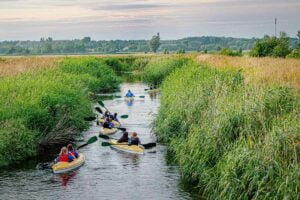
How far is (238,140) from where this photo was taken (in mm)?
13008

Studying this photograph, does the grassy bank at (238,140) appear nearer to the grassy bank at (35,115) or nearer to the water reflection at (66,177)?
the water reflection at (66,177)

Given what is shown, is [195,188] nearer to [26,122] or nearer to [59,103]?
[26,122]

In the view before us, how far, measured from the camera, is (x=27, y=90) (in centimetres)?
2161

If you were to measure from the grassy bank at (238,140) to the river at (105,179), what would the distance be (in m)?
0.64

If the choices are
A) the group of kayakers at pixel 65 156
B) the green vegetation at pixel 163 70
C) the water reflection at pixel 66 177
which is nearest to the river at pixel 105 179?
the water reflection at pixel 66 177

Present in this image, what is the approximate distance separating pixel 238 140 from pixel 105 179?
15.9 feet

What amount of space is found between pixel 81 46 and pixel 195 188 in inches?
6101

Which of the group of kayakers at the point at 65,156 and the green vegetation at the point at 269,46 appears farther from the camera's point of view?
the green vegetation at the point at 269,46

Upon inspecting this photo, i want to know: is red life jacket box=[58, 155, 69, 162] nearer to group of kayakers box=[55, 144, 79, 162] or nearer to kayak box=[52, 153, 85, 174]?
group of kayakers box=[55, 144, 79, 162]

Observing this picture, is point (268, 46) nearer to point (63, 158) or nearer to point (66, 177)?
point (63, 158)

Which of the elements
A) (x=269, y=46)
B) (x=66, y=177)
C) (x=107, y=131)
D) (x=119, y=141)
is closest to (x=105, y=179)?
(x=66, y=177)

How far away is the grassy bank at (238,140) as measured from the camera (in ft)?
36.0

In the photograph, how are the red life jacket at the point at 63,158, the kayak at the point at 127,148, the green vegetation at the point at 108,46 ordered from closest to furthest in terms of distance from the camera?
the red life jacket at the point at 63,158 → the kayak at the point at 127,148 → the green vegetation at the point at 108,46

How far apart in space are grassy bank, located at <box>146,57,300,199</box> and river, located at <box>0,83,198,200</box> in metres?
0.64
